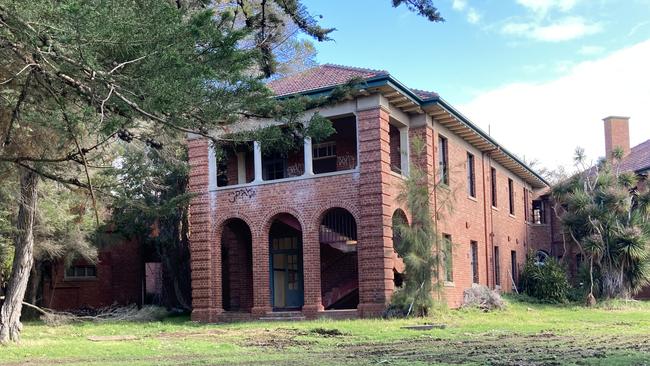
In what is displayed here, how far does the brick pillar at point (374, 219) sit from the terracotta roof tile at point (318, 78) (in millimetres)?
1301

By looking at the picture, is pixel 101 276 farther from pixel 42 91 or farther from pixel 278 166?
pixel 42 91

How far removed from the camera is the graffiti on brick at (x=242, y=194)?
2247 cm

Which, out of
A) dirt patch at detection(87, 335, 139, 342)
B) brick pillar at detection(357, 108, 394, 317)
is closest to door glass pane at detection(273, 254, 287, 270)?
brick pillar at detection(357, 108, 394, 317)

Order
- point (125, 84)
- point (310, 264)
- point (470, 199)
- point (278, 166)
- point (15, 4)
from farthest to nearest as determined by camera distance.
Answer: point (470, 199)
point (278, 166)
point (310, 264)
point (125, 84)
point (15, 4)

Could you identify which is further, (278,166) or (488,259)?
(488,259)

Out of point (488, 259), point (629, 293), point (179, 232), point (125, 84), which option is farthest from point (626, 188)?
point (125, 84)

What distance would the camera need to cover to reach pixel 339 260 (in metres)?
23.9

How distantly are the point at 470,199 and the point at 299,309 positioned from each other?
8056 millimetres

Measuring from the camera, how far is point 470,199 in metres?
26.5

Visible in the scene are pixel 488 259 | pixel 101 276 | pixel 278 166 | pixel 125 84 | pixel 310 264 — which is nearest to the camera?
pixel 125 84

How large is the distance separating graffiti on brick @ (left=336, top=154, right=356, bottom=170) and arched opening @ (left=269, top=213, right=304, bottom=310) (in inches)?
101

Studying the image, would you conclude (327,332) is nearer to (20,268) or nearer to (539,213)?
(20,268)

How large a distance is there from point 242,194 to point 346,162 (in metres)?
3.51

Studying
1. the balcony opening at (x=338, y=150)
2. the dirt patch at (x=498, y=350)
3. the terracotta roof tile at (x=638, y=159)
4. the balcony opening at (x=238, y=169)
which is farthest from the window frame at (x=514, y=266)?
the dirt patch at (x=498, y=350)
